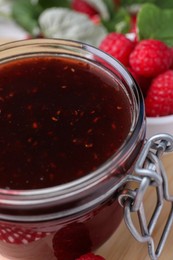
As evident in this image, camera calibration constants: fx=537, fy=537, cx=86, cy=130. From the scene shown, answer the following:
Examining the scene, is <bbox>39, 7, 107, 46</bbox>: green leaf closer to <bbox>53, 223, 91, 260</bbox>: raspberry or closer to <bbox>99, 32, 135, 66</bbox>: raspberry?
<bbox>99, 32, 135, 66</bbox>: raspberry

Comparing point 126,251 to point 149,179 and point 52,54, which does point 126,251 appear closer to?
point 149,179

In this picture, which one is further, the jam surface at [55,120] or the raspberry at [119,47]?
the raspberry at [119,47]

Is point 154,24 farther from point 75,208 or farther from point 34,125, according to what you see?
point 75,208

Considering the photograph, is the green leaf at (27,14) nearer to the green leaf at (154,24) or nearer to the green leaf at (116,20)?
the green leaf at (116,20)

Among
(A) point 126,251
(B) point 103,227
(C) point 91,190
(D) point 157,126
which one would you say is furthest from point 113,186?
(D) point 157,126

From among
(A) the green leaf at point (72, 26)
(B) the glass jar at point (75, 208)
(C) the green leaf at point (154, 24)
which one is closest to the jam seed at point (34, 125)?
(B) the glass jar at point (75, 208)

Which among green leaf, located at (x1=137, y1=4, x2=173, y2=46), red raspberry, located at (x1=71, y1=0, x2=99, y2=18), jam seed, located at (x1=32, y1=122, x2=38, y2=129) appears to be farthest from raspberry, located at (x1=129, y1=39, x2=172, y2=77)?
red raspberry, located at (x1=71, y1=0, x2=99, y2=18)
